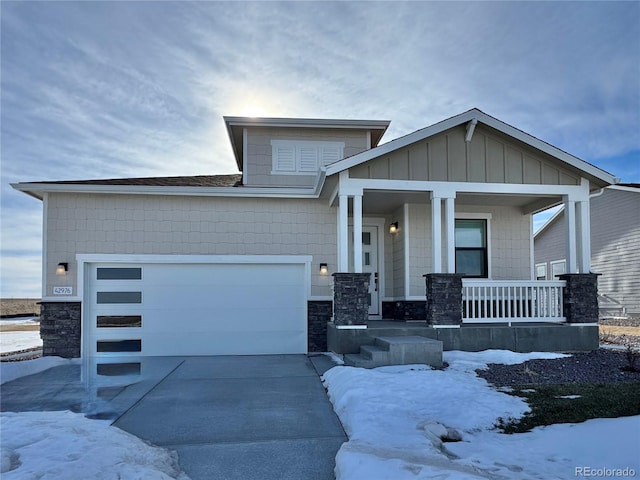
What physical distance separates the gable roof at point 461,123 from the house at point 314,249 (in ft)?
0.09

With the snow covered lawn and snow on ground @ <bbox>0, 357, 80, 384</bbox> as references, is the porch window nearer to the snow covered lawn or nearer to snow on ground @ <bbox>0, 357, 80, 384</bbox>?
the snow covered lawn

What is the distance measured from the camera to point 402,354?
22.0 feet

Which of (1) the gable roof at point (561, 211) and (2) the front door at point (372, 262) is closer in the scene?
(2) the front door at point (372, 262)

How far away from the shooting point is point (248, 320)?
374 inches

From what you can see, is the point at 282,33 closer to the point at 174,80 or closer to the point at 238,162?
the point at 174,80

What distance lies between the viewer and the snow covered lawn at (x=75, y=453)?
10.2 ft

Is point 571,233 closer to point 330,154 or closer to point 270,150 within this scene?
point 330,154

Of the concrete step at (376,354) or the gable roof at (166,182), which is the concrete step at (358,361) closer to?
the concrete step at (376,354)

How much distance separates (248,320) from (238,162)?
217 inches

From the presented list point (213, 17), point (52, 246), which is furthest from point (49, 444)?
point (213, 17)

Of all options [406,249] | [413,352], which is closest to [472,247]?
[406,249]

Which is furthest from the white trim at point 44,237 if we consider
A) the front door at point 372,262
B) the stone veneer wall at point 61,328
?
the front door at point 372,262

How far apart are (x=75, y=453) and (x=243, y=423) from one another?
1.66m

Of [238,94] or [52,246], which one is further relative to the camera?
[238,94]
